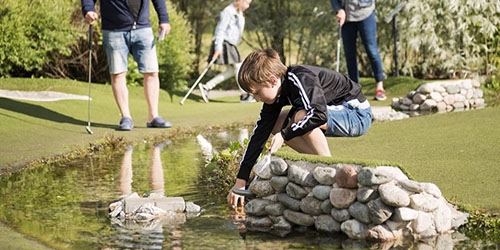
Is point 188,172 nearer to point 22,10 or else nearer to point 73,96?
point 73,96

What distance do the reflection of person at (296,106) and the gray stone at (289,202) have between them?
263mm

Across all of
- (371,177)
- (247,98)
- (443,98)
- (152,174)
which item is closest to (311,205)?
(371,177)

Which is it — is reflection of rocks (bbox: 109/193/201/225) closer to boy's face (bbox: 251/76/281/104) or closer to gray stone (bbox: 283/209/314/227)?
gray stone (bbox: 283/209/314/227)

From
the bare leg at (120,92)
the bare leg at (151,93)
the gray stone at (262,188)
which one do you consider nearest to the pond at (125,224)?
the gray stone at (262,188)

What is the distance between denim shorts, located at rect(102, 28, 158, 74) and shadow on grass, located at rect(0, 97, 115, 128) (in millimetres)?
674

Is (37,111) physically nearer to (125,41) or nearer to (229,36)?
(125,41)

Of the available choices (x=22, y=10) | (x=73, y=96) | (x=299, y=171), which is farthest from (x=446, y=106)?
(x=299, y=171)

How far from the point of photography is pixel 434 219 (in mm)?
5043

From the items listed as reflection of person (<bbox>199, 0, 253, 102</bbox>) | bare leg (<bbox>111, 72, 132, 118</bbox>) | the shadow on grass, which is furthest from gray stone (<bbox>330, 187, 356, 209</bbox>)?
reflection of person (<bbox>199, 0, 253, 102</bbox>)

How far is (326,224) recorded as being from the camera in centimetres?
522

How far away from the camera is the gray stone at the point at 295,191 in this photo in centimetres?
531

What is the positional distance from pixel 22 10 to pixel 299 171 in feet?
26.1

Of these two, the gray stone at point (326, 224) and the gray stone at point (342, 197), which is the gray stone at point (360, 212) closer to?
the gray stone at point (342, 197)

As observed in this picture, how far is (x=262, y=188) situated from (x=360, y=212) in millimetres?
701
